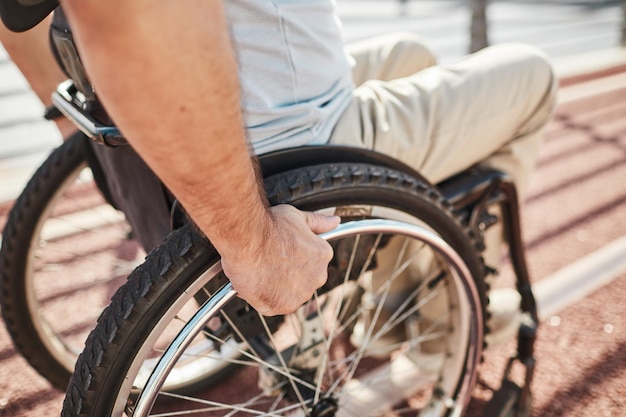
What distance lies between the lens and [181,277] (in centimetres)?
87

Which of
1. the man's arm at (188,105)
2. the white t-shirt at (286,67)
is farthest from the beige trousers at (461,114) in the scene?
the man's arm at (188,105)

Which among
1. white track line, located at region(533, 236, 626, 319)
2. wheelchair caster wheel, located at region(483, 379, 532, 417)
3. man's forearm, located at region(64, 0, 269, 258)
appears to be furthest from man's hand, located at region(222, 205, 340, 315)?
white track line, located at region(533, 236, 626, 319)

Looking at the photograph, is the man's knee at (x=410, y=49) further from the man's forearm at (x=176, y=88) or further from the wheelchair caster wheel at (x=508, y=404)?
the man's forearm at (x=176, y=88)

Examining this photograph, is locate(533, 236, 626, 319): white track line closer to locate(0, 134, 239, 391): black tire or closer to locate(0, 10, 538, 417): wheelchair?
locate(0, 10, 538, 417): wheelchair

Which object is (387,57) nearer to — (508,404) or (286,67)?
(286,67)

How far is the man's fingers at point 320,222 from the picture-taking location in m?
0.92

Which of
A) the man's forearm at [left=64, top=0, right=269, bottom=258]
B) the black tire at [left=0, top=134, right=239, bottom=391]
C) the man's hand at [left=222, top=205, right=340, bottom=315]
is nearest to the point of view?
the man's forearm at [left=64, top=0, right=269, bottom=258]

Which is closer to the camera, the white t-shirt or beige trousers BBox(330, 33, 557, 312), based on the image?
the white t-shirt

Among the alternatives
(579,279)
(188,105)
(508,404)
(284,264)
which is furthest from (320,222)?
(579,279)

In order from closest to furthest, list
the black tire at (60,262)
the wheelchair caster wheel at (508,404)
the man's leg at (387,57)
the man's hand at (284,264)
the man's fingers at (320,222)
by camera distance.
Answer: the man's hand at (284,264), the man's fingers at (320,222), the black tire at (60,262), the wheelchair caster wheel at (508,404), the man's leg at (387,57)

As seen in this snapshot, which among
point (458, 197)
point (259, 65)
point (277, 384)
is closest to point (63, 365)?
point (277, 384)

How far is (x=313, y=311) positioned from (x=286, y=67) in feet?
2.20

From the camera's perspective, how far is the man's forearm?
559mm

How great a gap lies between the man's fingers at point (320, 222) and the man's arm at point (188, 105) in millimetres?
116
